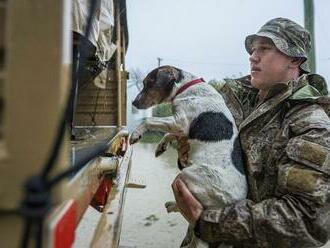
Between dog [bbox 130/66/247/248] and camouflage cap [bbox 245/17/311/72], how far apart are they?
53 cm

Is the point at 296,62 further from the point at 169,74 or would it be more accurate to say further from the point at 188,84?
the point at 169,74

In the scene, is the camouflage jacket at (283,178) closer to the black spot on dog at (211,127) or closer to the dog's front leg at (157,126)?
the black spot on dog at (211,127)

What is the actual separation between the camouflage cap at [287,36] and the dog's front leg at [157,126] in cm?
78

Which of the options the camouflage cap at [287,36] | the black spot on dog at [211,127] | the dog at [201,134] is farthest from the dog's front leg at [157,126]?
the camouflage cap at [287,36]

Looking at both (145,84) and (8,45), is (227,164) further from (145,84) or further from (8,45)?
(8,45)

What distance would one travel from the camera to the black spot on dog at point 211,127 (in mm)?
2367

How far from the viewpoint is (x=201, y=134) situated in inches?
95.9

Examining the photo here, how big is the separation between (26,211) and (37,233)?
0.18ft

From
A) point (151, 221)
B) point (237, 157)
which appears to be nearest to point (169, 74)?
point (237, 157)

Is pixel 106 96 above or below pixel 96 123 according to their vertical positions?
above

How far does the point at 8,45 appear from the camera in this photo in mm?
558

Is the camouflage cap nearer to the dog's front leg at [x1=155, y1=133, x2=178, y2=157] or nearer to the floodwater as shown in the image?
the dog's front leg at [x1=155, y1=133, x2=178, y2=157]

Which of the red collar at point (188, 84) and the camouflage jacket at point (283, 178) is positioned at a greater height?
the red collar at point (188, 84)

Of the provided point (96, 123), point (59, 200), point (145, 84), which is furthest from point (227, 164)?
point (96, 123)
